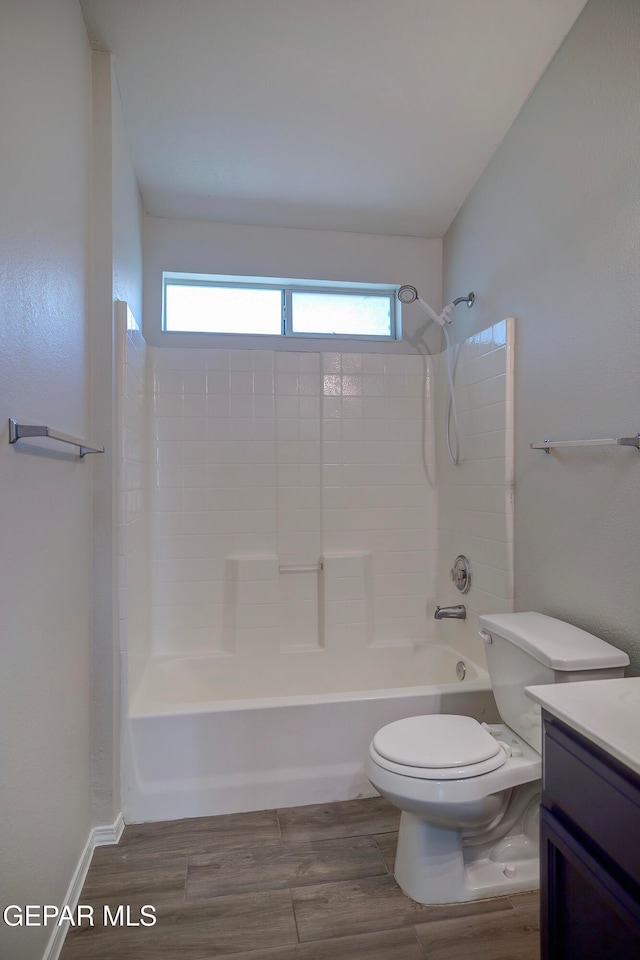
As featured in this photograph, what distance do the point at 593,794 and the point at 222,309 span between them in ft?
8.33

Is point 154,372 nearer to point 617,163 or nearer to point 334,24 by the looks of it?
point 334,24

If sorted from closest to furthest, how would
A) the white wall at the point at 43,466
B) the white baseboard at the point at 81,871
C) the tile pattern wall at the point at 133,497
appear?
the white wall at the point at 43,466 → the white baseboard at the point at 81,871 → the tile pattern wall at the point at 133,497

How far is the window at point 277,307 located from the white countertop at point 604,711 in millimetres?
2104

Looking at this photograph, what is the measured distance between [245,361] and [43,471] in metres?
1.50

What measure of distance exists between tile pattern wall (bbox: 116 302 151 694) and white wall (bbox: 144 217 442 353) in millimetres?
479

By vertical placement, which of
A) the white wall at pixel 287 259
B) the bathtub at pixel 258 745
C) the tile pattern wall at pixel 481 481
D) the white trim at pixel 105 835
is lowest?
the white trim at pixel 105 835

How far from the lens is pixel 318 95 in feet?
6.17

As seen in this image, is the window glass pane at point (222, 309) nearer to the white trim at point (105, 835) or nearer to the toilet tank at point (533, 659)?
the toilet tank at point (533, 659)

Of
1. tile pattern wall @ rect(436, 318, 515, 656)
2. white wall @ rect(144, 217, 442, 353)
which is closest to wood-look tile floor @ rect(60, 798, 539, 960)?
tile pattern wall @ rect(436, 318, 515, 656)

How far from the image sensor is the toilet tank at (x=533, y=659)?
1382 mm

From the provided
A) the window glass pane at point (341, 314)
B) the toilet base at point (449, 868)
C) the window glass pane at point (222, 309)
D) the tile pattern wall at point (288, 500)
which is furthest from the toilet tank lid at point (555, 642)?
the window glass pane at point (222, 309)

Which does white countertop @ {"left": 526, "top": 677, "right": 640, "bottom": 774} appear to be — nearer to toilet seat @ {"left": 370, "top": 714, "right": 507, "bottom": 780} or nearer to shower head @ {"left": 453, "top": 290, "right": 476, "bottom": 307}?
toilet seat @ {"left": 370, "top": 714, "right": 507, "bottom": 780}

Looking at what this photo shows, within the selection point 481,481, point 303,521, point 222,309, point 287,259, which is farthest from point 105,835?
point 287,259

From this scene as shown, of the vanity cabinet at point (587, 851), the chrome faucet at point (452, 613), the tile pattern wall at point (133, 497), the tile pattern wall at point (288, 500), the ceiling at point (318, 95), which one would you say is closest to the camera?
the vanity cabinet at point (587, 851)
